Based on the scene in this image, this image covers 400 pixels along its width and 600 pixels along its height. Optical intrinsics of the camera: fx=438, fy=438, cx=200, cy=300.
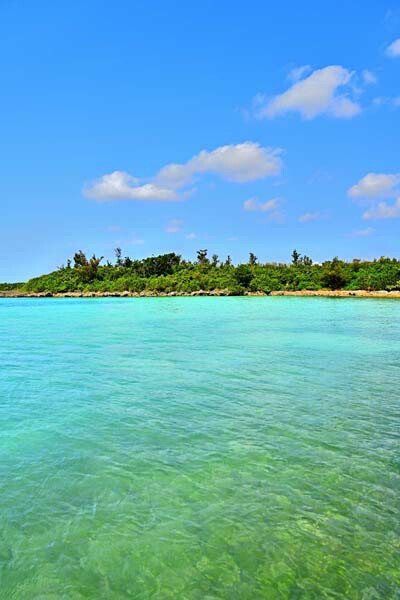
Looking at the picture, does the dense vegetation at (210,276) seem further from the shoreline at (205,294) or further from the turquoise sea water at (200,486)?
the turquoise sea water at (200,486)

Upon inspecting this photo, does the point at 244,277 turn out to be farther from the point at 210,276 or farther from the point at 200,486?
the point at 200,486

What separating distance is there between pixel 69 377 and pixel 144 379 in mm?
1960

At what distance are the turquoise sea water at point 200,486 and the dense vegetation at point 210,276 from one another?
6298 cm

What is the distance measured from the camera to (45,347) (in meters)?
16.5

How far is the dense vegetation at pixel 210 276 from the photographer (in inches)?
2864

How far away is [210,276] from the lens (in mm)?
87875

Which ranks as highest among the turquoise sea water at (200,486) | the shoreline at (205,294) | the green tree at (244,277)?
the green tree at (244,277)

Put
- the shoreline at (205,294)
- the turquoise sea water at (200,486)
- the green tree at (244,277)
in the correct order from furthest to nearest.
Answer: the green tree at (244,277)
the shoreline at (205,294)
the turquoise sea water at (200,486)

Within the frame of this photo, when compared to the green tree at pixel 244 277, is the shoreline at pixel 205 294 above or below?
below

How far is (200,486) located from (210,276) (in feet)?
274

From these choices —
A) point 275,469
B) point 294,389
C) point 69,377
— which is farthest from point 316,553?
point 69,377

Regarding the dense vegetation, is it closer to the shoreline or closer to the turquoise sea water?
the shoreline

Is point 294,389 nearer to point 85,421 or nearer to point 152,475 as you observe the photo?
point 85,421

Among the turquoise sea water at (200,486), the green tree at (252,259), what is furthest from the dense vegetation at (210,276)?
the turquoise sea water at (200,486)
